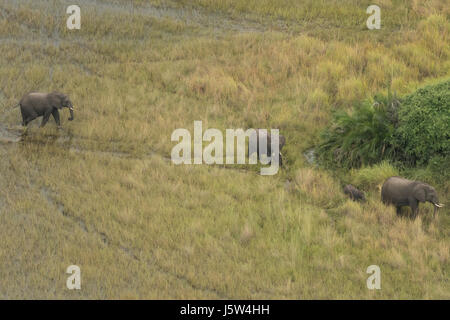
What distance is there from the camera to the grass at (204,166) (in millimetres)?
11453

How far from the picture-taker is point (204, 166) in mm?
15594

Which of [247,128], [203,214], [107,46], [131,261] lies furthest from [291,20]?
[131,261]

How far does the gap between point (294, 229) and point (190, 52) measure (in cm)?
1022

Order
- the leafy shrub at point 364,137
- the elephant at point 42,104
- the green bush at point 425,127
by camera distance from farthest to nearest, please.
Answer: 1. the elephant at point 42,104
2. the leafy shrub at point 364,137
3. the green bush at point 425,127

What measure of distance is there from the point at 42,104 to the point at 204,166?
461cm

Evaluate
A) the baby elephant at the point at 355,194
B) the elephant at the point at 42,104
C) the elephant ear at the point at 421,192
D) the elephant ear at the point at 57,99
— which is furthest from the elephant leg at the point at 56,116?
the elephant ear at the point at 421,192

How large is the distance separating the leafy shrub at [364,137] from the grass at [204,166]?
2.03 feet

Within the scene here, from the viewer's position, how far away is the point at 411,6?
24562 millimetres

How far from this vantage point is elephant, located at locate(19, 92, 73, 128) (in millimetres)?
17219

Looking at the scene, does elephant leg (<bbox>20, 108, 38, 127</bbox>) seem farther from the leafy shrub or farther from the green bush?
the green bush

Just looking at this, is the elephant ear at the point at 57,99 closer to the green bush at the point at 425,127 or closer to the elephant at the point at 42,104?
the elephant at the point at 42,104

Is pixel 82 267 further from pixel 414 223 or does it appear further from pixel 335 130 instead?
pixel 335 130

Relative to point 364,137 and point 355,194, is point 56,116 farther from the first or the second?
point 355,194

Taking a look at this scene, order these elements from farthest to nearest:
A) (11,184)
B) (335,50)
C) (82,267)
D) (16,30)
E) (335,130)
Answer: (16,30) → (335,50) → (335,130) → (11,184) → (82,267)
